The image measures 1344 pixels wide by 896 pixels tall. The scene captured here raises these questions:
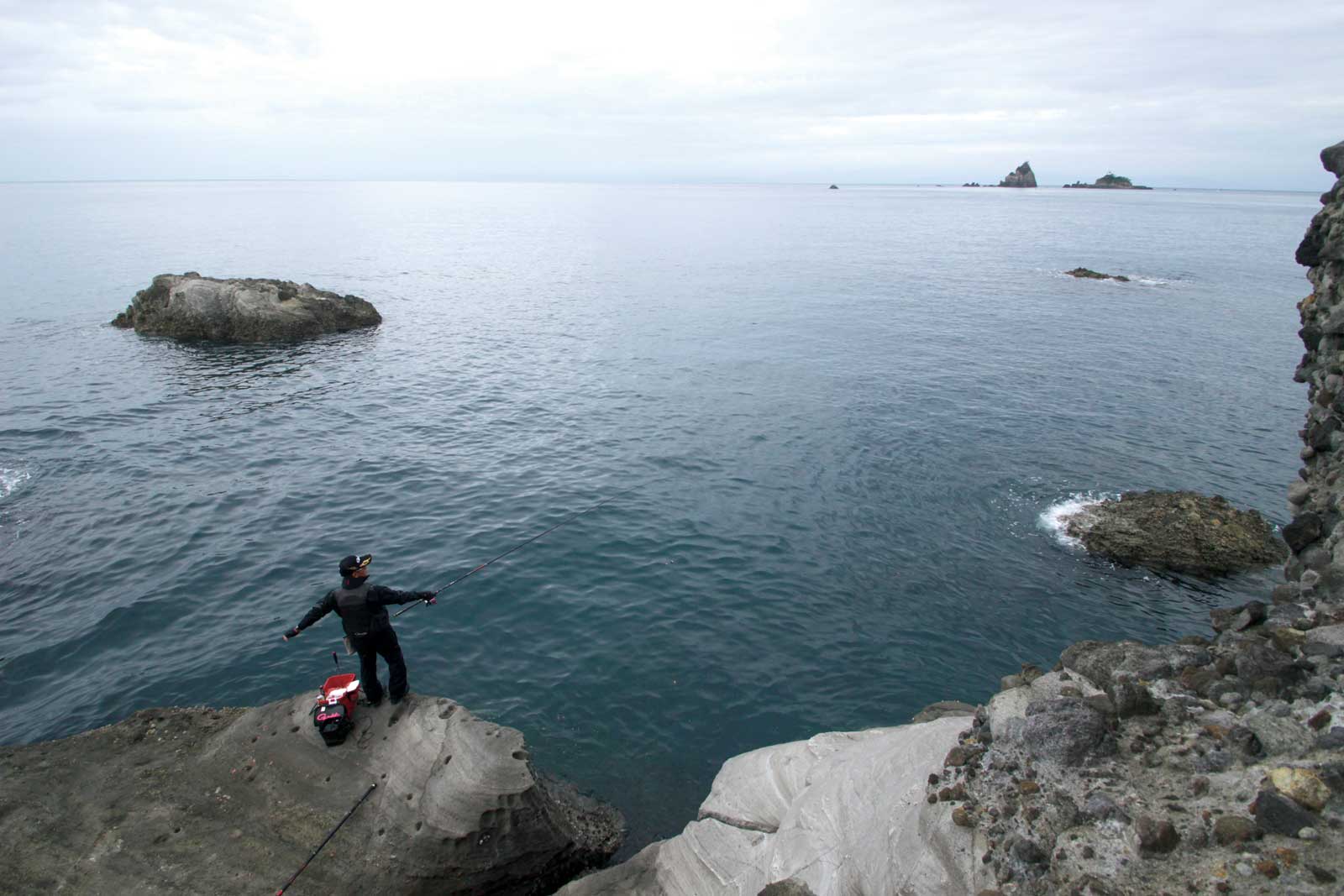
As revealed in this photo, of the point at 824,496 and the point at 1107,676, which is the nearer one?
the point at 1107,676

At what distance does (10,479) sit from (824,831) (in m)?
31.2

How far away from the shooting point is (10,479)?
88.3 ft

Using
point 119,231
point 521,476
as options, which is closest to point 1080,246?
point 521,476

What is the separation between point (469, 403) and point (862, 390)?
20289 millimetres

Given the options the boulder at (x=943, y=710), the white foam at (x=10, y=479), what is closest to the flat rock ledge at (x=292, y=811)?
the boulder at (x=943, y=710)

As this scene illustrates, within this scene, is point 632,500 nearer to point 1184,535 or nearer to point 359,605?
point 359,605

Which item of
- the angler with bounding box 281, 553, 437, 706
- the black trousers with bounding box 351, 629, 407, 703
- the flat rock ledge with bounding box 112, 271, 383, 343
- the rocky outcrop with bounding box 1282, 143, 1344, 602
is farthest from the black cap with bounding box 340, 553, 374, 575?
the flat rock ledge with bounding box 112, 271, 383, 343

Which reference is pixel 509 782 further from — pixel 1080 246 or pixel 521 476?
pixel 1080 246

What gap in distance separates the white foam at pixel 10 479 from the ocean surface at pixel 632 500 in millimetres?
330

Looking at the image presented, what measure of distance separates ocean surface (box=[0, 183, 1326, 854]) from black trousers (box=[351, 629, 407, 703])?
3473mm

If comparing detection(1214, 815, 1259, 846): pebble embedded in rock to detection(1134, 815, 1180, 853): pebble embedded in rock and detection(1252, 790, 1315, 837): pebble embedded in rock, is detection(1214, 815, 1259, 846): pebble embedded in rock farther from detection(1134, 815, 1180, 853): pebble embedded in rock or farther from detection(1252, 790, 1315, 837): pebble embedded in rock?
detection(1134, 815, 1180, 853): pebble embedded in rock

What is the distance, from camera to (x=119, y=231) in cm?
12656

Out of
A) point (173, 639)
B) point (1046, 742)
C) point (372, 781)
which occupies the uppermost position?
point (1046, 742)

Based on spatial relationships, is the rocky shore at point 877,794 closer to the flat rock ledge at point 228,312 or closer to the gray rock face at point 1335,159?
the gray rock face at point 1335,159
